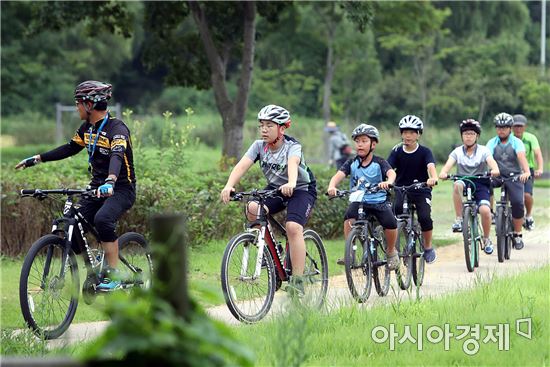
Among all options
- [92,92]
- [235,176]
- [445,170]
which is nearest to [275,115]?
[235,176]

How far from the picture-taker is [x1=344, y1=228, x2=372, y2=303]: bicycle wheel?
409 inches

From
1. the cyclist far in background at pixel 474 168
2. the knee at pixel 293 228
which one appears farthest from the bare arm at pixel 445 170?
the knee at pixel 293 228

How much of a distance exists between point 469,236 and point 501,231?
1226 millimetres

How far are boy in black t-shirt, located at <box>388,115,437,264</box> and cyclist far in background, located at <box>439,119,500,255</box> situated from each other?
1587 mm

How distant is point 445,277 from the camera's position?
41.3 feet

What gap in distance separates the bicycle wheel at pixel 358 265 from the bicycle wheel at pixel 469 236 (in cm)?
260

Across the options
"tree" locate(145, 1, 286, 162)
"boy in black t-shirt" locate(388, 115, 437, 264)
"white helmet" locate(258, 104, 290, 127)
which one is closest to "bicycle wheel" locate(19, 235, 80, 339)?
"white helmet" locate(258, 104, 290, 127)

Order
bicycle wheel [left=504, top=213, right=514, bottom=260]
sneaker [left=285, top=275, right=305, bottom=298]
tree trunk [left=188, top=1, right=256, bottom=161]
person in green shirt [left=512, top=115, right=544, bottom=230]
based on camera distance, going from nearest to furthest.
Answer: sneaker [left=285, top=275, right=305, bottom=298]
bicycle wheel [left=504, top=213, right=514, bottom=260]
person in green shirt [left=512, top=115, right=544, bottom=230]
tree trunk [left=188, top=1, right=256, bottom=161]

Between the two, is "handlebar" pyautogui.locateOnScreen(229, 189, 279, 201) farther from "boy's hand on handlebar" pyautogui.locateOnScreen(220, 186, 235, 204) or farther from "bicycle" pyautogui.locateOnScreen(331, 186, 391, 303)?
"bicycle" pyautogui.locateOnScreen(331, 186, 391, 303)

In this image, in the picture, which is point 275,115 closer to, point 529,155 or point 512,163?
point 512,163

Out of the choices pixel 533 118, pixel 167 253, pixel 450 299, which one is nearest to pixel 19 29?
pixel 533 118

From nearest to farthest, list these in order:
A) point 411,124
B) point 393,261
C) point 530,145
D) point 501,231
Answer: point 393,261 < point 411,124 < point 501,231 < point 530,145

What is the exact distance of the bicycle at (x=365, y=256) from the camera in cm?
1044

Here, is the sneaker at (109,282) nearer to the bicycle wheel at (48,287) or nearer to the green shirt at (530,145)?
the bicycle wheel at (48,287)
